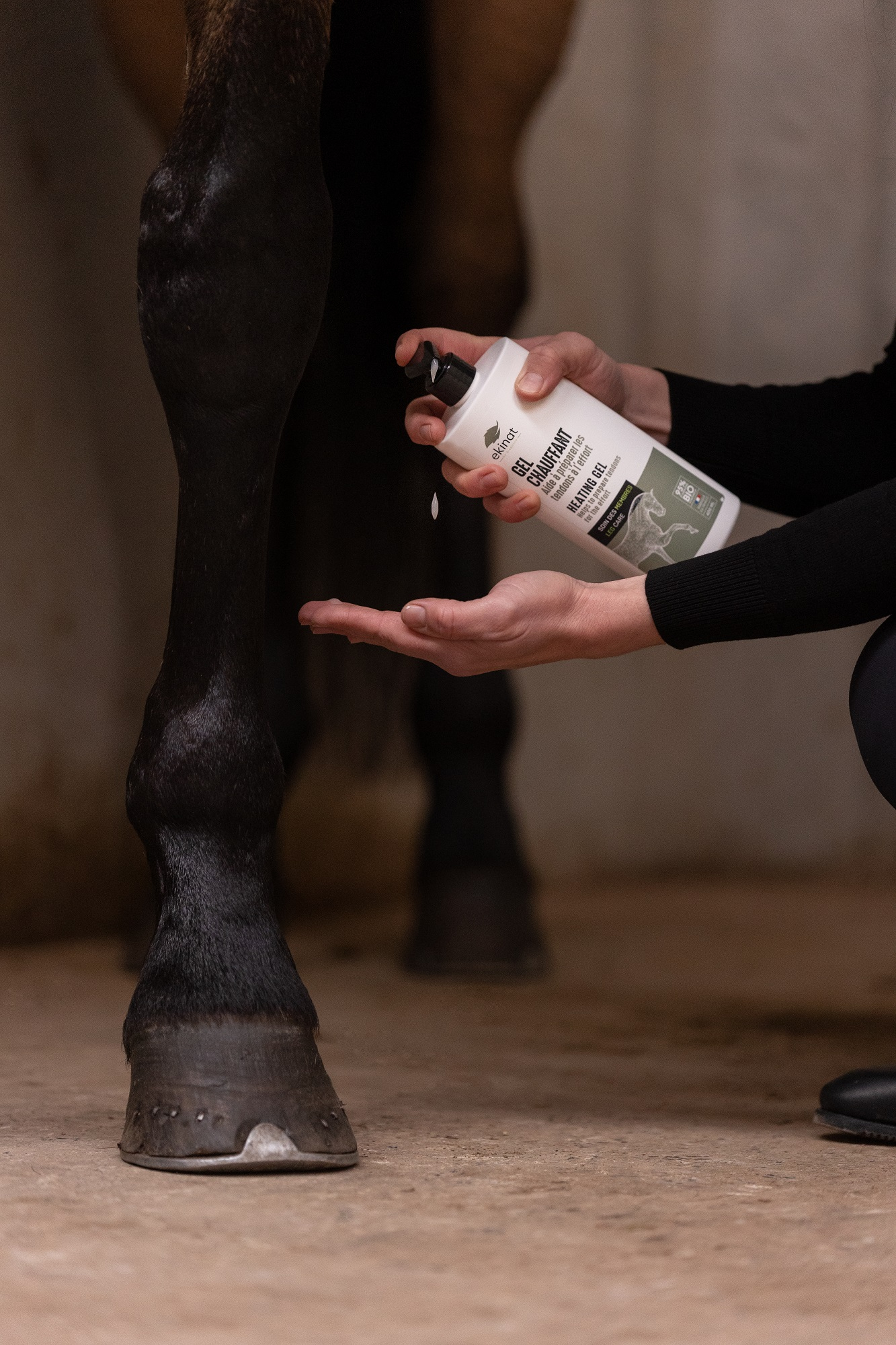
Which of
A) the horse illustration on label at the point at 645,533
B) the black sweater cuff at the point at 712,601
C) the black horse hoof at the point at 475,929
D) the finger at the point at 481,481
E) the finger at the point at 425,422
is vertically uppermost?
the finger at the point at 425,422

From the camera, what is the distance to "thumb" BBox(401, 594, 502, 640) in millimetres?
655

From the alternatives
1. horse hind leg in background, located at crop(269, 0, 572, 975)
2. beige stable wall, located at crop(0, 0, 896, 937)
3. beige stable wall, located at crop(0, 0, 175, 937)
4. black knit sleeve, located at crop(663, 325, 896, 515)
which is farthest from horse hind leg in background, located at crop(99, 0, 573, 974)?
black knit sleeve, located at crop(663, 325, 896, 515)

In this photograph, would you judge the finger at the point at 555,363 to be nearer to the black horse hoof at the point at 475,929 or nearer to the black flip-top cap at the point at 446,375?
the black flip-top cap at the point at 446,375

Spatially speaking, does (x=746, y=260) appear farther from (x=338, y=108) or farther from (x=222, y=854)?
(x=222, y=854)

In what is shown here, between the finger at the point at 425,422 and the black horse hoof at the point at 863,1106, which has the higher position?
the finger at the point at 425,422

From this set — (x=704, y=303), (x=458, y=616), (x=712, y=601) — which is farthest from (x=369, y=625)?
(x=704, y=303)

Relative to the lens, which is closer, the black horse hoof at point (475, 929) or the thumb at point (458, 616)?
the thumb at point (458, 616)

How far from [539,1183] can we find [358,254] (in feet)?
2.86

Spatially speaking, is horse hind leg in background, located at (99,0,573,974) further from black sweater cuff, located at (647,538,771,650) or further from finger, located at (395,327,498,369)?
black sweater cuff, located at (647,538,771,650)

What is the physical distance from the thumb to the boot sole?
0.90 ft

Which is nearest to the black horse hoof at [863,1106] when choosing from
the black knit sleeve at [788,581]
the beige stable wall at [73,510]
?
the black knit sleeve at [788,581]

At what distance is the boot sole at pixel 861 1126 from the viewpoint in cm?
69

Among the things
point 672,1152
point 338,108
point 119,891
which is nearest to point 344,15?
point 338,108

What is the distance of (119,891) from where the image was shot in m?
1.33
